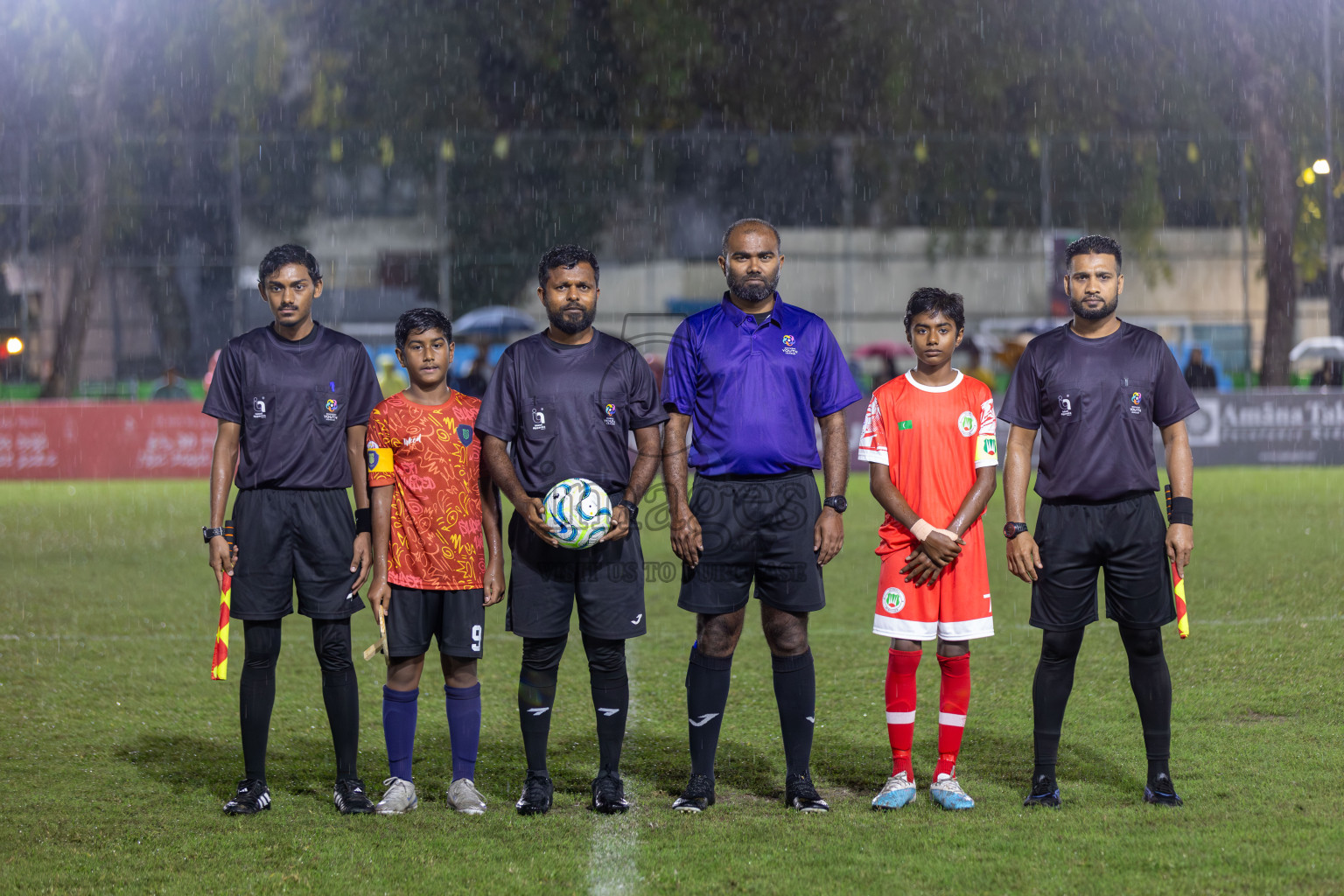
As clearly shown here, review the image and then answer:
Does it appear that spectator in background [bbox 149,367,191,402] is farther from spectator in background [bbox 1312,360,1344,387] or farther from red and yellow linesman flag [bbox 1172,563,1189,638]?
red and yellow linesman flag [bbox 1172,563,1189,638]

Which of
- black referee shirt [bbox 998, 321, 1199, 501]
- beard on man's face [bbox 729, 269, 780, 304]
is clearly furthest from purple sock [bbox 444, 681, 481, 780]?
black referee shirt [bbox 998, 321, 1199, 501]

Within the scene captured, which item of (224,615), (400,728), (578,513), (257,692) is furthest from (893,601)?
(224,615)

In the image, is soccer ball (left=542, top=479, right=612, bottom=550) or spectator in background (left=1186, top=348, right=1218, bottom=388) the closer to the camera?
soccer ball (left=542, top=479, right=612, bottom=550)

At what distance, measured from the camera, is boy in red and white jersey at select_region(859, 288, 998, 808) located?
496 centimetres

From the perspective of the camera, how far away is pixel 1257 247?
85.8 feet

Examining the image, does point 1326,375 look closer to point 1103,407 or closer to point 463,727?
point 1103,407

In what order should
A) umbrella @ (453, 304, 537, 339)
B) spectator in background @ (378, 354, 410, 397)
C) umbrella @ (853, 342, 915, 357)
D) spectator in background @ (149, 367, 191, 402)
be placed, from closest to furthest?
spectator in background @ (378, 354, 410, 397) → spectator in background @ (149, 367, 191, 402) → umbrella @ (453, 304, 537, 339) → umbrella @ (853, 342, 915, 357)

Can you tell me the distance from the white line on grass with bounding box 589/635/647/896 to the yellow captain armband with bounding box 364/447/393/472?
4.61 ft

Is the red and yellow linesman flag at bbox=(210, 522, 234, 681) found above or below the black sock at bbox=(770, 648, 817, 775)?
above

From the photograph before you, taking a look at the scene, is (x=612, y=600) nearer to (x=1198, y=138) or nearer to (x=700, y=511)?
(x=700, y=511)

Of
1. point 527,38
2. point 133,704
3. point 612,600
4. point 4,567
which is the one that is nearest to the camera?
point 612,600

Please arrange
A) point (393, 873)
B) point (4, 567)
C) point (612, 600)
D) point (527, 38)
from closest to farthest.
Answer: point (393, 873), point (612, 600), point (4, 567), point (527, 38)

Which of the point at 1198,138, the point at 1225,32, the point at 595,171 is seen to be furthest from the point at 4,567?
the point at 1225,32

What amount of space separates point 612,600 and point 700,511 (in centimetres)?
43
